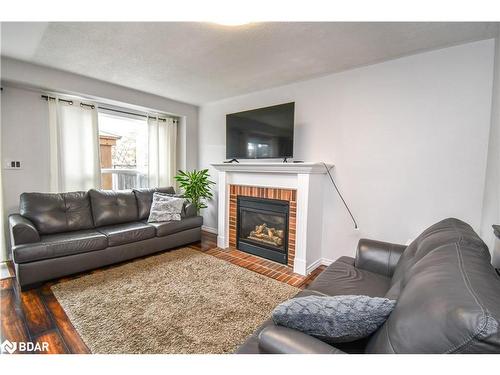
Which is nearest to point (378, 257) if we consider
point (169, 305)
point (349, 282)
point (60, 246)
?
point (349, 282)

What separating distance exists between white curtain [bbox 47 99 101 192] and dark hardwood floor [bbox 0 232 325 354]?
1.32m

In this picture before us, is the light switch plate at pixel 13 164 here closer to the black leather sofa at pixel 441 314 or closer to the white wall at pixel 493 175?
the black leather sofa at pixel 441 314

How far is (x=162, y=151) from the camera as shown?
4430 millimetres

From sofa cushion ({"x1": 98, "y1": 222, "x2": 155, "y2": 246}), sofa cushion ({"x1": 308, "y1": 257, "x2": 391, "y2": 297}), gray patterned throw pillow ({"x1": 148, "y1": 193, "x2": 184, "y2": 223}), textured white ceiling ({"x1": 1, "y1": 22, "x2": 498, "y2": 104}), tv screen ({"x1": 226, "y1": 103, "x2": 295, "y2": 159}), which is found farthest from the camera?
gray patterned throw pillow ({"x1": 148, "y1": 193, "x2": 184, "y2": 223})

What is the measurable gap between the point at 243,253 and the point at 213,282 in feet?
3.09

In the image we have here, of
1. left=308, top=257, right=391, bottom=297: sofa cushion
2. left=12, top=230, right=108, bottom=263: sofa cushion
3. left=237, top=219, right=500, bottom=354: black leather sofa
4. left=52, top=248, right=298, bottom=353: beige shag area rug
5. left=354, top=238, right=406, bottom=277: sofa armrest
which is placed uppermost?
left=237, top=219, right=500, bottom=354: black leather sofa

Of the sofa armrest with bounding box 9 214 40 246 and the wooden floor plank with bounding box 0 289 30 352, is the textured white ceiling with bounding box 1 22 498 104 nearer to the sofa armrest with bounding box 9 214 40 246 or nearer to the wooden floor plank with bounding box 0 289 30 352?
the sofa armrest with bounding box 9 214 40 246

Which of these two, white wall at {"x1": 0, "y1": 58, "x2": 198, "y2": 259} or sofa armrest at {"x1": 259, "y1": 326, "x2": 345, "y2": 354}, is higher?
white wall at {"x1": 0, "y1": 58, "x2": 198, "y2": 259}

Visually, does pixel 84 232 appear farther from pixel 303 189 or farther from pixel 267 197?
pixel 303 189

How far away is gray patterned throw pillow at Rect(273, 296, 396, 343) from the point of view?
0.89 metres

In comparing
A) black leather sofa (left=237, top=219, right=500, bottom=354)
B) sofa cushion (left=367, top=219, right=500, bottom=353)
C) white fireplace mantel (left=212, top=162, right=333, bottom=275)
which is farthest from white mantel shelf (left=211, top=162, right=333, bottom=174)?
sofa cushion (left=367, top=219, right=500, bottom=353)

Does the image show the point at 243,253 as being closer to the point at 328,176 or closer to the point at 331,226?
the point at 331,226
